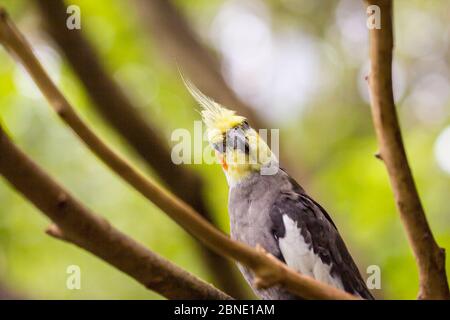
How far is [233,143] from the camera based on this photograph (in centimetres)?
247

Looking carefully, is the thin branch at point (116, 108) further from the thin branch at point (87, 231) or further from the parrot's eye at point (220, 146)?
the thin branch at point (87, 231)

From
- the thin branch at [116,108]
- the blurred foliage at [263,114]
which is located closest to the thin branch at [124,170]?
the thin branch at [116,108]

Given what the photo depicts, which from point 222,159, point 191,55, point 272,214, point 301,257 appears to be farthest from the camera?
point 191,55

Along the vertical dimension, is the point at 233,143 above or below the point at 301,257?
above

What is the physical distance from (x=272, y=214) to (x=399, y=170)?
2.75 feet

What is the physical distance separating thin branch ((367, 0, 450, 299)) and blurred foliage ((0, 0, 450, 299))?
1.61 m

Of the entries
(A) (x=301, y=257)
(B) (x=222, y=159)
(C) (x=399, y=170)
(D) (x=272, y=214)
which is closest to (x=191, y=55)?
Result: (B) (x=222, y=159)

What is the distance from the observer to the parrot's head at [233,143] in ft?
8.09

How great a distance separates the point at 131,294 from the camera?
15.7ft

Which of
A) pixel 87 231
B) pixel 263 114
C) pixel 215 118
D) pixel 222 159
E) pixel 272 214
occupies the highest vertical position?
pixel 263 114

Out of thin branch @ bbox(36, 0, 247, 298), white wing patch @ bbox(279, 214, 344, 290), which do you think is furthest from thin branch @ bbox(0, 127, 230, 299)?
thin branch @ bbox(36, 0, 247, 298)

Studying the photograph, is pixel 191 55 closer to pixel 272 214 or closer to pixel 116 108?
pixel 116 108
